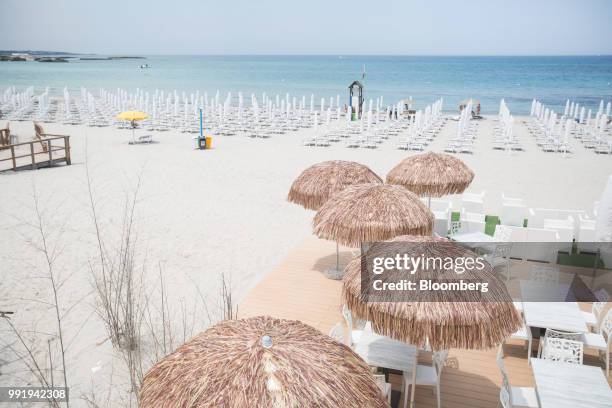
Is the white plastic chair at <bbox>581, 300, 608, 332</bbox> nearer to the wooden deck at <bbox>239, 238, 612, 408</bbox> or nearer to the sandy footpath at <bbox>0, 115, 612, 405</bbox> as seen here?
the wooden deck at <bbox>239, 238, 612, 408</bbox>

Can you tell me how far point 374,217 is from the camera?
545cm

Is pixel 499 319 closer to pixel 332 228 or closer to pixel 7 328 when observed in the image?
pixel 332 228

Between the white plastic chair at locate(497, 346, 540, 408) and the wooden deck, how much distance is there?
0.40 metres

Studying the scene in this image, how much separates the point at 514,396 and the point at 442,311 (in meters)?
1.29

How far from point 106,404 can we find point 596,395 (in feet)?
14.8

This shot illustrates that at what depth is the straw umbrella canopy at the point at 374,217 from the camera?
213 inches

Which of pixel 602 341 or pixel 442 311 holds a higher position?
pixel 442 311

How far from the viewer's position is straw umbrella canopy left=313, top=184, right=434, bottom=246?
17.7 ft

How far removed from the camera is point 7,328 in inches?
238

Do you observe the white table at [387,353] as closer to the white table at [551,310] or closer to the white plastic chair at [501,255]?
the white table at [551,310]

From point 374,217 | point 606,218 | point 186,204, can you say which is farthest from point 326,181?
point 186,204

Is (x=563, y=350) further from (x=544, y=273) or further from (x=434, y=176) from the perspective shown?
(x=434, y=176)

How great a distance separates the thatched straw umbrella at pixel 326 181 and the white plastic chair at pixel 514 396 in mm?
3347

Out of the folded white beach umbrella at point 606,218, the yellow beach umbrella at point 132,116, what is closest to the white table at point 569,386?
the folded white beach umbrella at point 606,218
